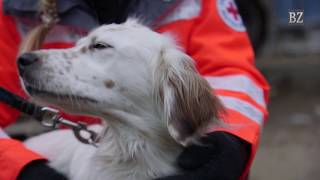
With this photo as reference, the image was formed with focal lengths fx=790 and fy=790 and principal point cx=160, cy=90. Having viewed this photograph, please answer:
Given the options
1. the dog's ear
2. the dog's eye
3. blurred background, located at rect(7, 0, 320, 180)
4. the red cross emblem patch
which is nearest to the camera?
the dog's ear

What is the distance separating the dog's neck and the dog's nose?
11.6 inches

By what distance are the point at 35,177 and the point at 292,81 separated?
15.0 feet

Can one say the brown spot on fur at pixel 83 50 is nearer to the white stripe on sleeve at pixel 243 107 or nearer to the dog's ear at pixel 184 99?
the dog's ear at pixel 184 99

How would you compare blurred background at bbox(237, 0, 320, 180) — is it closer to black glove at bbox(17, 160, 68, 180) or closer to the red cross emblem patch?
the red cross emblem patch

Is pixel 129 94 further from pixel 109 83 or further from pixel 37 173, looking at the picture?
pixel 37 173

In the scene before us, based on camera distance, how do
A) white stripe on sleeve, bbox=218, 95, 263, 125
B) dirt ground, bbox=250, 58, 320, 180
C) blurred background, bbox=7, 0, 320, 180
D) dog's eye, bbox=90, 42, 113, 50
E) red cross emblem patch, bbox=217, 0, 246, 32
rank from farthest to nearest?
1. blurred background, bbox=7, 0, 320, 180
2. dirt ground, bbox=250, 58, 320, 180
3. red cross emblem patch, bbox=217, 0, 246, 32
4. white stripe on sleeve, bbox=218, 95, 263, 125
5. dog's eye, bbox=90, 42, 113, 50

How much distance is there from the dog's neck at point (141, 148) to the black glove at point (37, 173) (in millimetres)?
156

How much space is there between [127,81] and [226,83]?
0.41 m

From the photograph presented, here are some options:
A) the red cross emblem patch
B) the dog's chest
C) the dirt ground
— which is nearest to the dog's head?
the dog's chest

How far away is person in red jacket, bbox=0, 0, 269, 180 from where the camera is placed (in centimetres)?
243

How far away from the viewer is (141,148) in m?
2.39

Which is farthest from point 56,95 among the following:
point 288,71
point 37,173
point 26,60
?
point 288,71

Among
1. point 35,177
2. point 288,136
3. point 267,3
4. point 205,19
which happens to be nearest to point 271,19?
point 267,3

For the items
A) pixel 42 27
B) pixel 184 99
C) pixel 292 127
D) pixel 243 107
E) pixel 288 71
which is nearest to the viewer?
pixel 184 99
